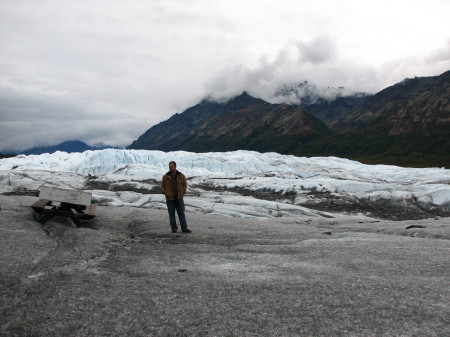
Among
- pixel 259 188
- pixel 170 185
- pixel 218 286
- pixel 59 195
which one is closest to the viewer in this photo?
pixel 218 286

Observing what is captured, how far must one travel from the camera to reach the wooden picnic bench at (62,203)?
15.4 metres

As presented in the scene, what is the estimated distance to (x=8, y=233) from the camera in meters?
12.1

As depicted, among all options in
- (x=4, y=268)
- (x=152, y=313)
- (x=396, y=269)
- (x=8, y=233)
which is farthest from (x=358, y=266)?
(x=8, y=233)

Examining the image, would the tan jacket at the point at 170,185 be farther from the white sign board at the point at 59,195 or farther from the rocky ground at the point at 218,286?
the white sign board at the point at 59,195

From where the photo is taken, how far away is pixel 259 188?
52.8 m

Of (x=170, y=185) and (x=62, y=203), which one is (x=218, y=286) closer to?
(x=170, y=185)

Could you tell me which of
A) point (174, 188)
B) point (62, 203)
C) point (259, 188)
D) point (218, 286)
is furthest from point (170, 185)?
point (259, 188)

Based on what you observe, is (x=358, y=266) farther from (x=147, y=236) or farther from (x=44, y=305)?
(x=147, y=236)

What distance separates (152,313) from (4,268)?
14.3 ft

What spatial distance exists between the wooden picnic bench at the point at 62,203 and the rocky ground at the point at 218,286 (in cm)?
223

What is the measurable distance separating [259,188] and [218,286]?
45.6 meters

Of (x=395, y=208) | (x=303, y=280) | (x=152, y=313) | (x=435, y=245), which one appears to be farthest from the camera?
(x=395, y=208)

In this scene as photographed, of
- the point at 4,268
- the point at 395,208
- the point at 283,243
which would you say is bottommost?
the point at 395,208

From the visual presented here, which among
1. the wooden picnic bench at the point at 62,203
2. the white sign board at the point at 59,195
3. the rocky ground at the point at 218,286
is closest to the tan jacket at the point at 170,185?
the rocky ground at the point at 218,286
